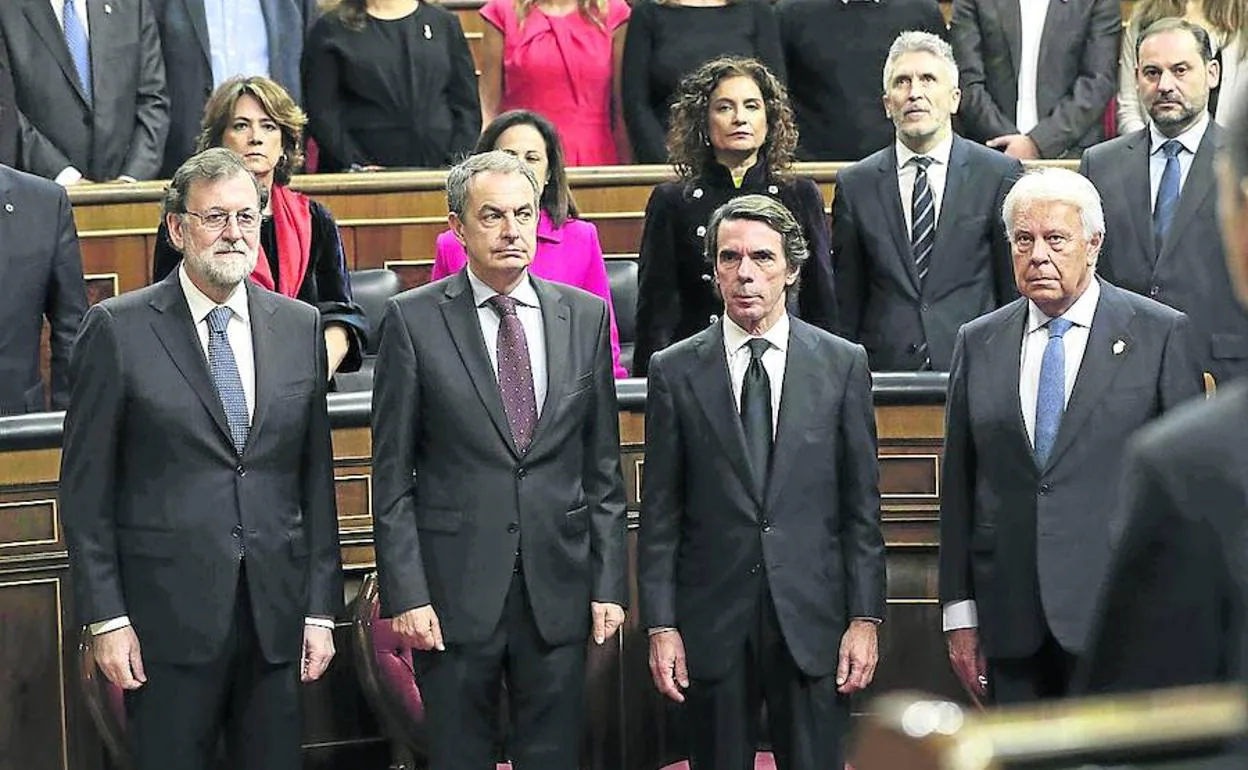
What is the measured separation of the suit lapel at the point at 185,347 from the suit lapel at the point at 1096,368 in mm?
1509

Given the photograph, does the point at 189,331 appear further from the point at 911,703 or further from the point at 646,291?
the point at 911,703

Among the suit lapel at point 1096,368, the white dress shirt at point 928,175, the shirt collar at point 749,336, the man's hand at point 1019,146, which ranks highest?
the man's hand at point 1019,146

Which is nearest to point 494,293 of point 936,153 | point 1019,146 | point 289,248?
point 289,248

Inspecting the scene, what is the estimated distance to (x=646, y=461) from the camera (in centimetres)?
407

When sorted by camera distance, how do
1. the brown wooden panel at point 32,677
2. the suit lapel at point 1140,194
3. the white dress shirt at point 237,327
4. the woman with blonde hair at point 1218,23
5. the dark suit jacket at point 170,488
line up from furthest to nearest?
the woman with blonde hair at point 1218,23
the suit lapel at point 1140,194
the brown wooden panel at point 32,677
the white dress shirt at point 237,327
the dark suit jacket at point 170,488

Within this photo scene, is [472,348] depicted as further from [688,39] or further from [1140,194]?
[688,39]

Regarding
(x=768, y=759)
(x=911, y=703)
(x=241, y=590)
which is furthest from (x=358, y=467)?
(x=911, y=703)

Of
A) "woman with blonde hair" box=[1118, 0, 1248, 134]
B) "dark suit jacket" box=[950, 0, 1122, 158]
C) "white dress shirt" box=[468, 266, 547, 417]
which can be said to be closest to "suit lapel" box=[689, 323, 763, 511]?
"white dress shirt" box=[468, 266, 547, 417]

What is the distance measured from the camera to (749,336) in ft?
13.2

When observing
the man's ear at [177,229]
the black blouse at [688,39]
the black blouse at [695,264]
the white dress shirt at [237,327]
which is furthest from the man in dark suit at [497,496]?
the black blouse at [688,39]

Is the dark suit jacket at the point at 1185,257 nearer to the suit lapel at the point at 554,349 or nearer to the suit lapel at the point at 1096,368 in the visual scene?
the suit lapel at the point at 1096,368

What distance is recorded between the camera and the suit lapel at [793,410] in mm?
3979

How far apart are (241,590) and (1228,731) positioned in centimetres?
307

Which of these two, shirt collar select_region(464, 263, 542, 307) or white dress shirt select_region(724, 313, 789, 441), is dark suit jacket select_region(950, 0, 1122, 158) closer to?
white dress shirt select_region(724, 313, 789, 441)
